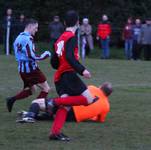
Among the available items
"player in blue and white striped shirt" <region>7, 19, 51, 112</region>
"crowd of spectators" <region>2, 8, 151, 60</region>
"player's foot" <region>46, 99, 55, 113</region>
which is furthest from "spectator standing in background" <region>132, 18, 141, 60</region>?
"player's foot" <region>46, 99, 55, 113</region>

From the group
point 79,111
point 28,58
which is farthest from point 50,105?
point 28,58

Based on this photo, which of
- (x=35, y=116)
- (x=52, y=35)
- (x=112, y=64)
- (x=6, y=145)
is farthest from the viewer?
(x=52, y=35)

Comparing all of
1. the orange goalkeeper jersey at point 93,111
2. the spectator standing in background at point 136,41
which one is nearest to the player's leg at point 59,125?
the orange goalkeeper jersey at point 93,111

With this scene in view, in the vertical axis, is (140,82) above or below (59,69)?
below

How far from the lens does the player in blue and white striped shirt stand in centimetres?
1175

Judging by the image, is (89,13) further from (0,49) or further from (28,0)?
(0,49)

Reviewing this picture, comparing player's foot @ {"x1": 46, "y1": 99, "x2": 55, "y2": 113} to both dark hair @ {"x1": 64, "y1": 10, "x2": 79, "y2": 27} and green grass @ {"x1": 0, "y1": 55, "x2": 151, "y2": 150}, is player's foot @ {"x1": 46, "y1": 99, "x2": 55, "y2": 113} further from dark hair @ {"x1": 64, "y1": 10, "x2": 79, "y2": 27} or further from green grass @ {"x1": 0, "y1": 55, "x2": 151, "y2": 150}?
dark hair @ {"x1": 64, "y1": 10, "x2": 79, "y2": 27}

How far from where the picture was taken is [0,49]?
3183 cm

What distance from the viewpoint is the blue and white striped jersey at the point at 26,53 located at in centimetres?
1174

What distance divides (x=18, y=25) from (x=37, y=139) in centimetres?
1985

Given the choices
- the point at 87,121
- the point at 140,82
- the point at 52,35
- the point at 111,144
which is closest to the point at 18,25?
the point at 52,35

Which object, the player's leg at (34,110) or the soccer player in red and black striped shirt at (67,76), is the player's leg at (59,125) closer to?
the soccer player in red and black striped shirt at (67,76)

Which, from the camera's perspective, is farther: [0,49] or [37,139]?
[0,49]

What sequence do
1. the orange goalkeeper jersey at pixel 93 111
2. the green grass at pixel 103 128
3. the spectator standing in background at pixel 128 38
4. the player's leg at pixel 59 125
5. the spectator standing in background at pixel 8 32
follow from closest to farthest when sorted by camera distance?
1. the green grass at pixel 103 128
2. the player's leg at pixel 59 125
3. the orange goalkeeper jersey at pixel 93 111
4. the spectator standing in background at pixel 8 32
5. the spectator standing in background at pixel 128 38
